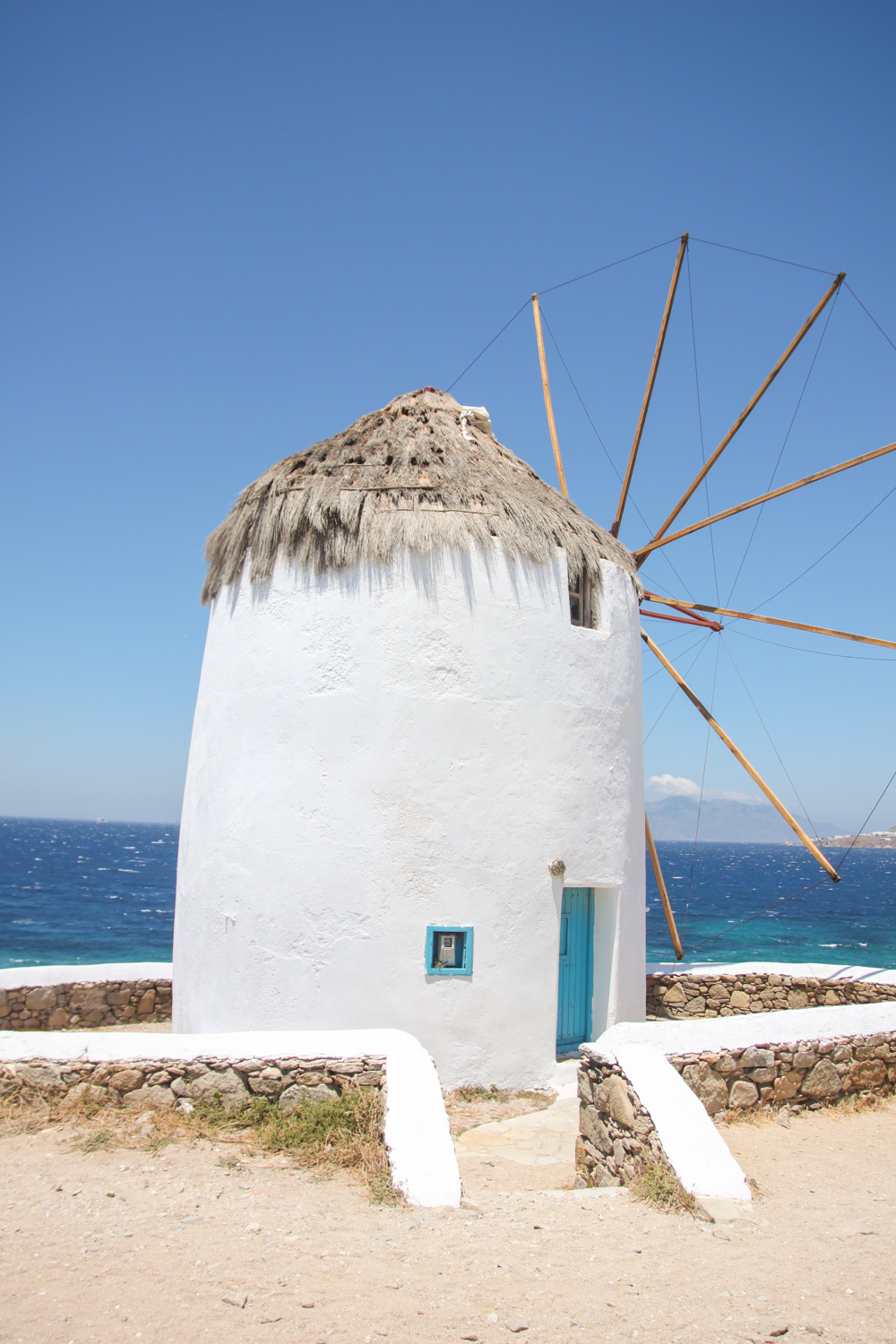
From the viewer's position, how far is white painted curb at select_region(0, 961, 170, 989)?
9.64m

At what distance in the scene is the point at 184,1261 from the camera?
3.83 m

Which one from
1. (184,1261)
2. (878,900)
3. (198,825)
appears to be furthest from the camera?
(878,900)

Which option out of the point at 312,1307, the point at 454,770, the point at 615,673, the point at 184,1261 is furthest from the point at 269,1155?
the point at 615,673

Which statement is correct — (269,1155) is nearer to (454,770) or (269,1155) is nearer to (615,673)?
(454,770)

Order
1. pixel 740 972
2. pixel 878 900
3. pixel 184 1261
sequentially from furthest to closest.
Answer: pixel 878 900
pixel 740 972
pixel 184 1261

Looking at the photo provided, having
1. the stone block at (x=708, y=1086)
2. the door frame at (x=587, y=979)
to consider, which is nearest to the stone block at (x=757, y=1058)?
the stone block at (x=708, y=1086)

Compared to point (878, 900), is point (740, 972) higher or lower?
higher

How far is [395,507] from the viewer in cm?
803

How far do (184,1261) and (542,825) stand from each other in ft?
15.1

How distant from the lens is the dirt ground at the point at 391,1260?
3451 mm

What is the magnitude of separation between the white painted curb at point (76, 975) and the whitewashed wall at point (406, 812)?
7.37 ft

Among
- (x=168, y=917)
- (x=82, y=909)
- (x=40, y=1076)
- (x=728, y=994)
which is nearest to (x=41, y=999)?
(x=40, y=1076)

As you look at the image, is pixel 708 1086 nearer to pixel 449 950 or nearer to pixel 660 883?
pixel 449 950

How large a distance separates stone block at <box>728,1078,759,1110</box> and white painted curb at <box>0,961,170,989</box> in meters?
6.97
